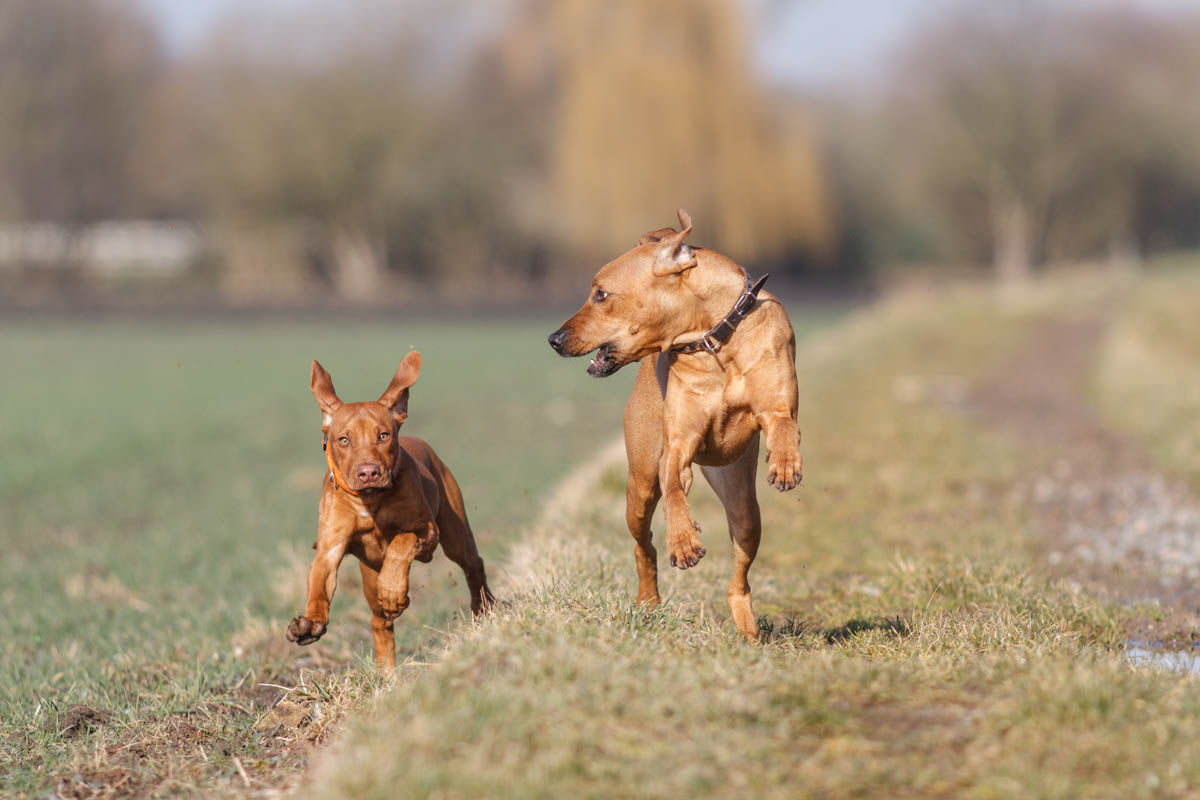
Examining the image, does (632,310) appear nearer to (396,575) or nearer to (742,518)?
(742,518)

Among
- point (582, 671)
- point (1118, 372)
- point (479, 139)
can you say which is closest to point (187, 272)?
point (479, 139)

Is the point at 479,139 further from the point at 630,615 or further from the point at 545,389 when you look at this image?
the point at 630,615

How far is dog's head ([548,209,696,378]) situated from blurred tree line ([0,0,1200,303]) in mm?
46504

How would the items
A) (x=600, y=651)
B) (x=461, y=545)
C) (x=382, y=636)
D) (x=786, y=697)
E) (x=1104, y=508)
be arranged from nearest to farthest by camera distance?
(x=786, y=697)
(x=600, y=651)
(x=382, y=636)
(x=461, y=545)
(x=1104, y=508)

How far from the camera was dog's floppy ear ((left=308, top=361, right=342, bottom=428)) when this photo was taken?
5.29m

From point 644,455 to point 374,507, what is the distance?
47.8 inches

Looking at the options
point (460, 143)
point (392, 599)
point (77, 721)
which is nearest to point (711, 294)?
point (392, 599)

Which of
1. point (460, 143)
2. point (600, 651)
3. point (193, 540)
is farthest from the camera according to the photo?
point (460, 143)

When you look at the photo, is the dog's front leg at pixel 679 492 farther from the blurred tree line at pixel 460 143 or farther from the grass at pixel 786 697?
the blurred tree line at pixel 460 143

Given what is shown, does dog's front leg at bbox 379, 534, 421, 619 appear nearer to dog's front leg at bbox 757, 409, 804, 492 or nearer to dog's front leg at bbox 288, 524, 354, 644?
dog's front leg at bbox 288, 524, 354, 644

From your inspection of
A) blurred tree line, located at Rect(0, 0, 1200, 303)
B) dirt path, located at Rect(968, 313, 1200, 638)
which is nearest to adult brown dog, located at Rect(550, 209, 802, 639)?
dirt path, located at Rect(968, 313, 1200, 638)

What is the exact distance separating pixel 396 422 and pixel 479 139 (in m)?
56.0

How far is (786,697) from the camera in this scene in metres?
4.41

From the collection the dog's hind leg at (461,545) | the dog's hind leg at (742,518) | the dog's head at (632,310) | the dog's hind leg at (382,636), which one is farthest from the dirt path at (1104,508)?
the dog's hind leg at (382,636)
